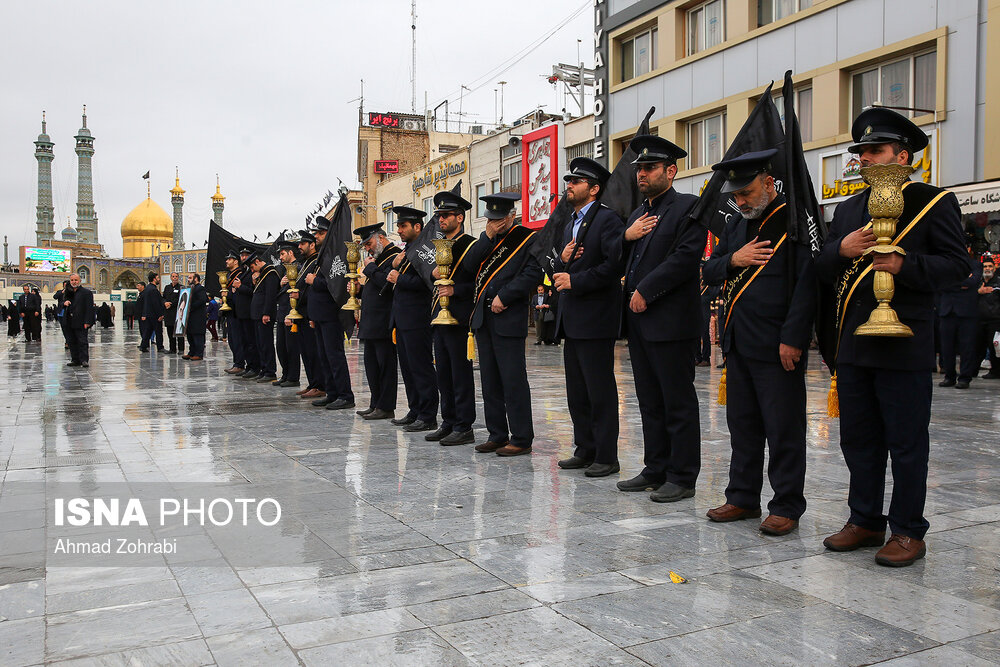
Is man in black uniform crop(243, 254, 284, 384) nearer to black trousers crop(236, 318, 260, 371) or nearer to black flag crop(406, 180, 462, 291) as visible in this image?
black trousers crop(236, 318, 260, 371)

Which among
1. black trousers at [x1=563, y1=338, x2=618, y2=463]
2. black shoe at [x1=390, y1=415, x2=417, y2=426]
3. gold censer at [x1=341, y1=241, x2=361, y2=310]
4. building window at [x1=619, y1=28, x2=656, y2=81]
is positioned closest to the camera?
black trousers at [x1=563, y1=338, x2=618, y2=463]

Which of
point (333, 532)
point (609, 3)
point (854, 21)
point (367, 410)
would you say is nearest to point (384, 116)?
point (609, 3)

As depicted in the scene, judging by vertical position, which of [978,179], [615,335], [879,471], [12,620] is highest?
[978,179]

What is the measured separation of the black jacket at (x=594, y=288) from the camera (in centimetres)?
573

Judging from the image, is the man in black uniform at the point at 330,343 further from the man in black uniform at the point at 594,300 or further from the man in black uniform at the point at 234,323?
the man in black uniform at the point at 594,300

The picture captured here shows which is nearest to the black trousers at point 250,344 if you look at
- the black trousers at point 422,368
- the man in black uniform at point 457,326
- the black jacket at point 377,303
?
the black jacket at point 377,303

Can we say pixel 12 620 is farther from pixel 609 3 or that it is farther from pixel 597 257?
pixel 609 3

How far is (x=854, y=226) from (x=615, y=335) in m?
2.00

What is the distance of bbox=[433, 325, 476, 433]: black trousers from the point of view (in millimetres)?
7297

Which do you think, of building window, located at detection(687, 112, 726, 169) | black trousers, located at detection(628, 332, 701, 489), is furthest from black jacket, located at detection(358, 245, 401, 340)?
building window, located at detection(687, 112, 726, 169)

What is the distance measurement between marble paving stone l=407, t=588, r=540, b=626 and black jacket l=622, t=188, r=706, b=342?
216 centimetres

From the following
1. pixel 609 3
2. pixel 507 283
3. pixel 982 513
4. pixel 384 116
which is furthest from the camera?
pixel 384 116

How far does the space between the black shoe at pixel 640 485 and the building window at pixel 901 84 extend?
48.5 ft

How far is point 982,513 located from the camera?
4754mm
